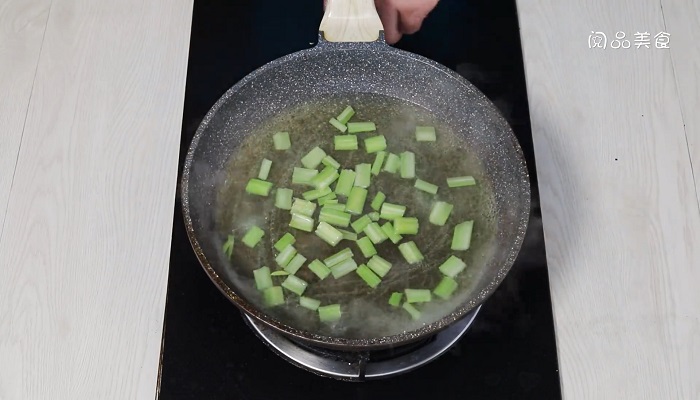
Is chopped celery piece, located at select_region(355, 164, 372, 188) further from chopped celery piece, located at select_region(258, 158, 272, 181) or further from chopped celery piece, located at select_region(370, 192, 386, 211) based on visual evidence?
chopped celery piece, located at select_region(258, 158, 272, 181)

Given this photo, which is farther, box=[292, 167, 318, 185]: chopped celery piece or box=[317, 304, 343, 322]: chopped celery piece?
box=[292, 167, 318, 185]: chopped celery piece

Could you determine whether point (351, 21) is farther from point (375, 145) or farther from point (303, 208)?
point (303, 208)

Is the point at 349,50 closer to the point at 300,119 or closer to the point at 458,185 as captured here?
the point at 300,119

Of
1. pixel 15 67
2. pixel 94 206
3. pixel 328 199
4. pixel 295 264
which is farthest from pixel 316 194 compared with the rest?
pixel 15 67

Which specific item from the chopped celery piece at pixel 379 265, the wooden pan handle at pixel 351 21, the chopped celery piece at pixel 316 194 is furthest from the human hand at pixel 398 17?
the chopped celery piece at pixel 379 265

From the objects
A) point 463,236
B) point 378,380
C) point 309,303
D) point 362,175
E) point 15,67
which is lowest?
point 378,380

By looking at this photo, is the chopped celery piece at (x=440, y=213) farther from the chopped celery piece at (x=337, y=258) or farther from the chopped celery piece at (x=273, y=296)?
the chopped celery piece at (x=273, y=296)

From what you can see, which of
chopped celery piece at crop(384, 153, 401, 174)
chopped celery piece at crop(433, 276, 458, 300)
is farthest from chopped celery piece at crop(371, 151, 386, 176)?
chopped celery piece at crop(433, 276, 458, 300)
